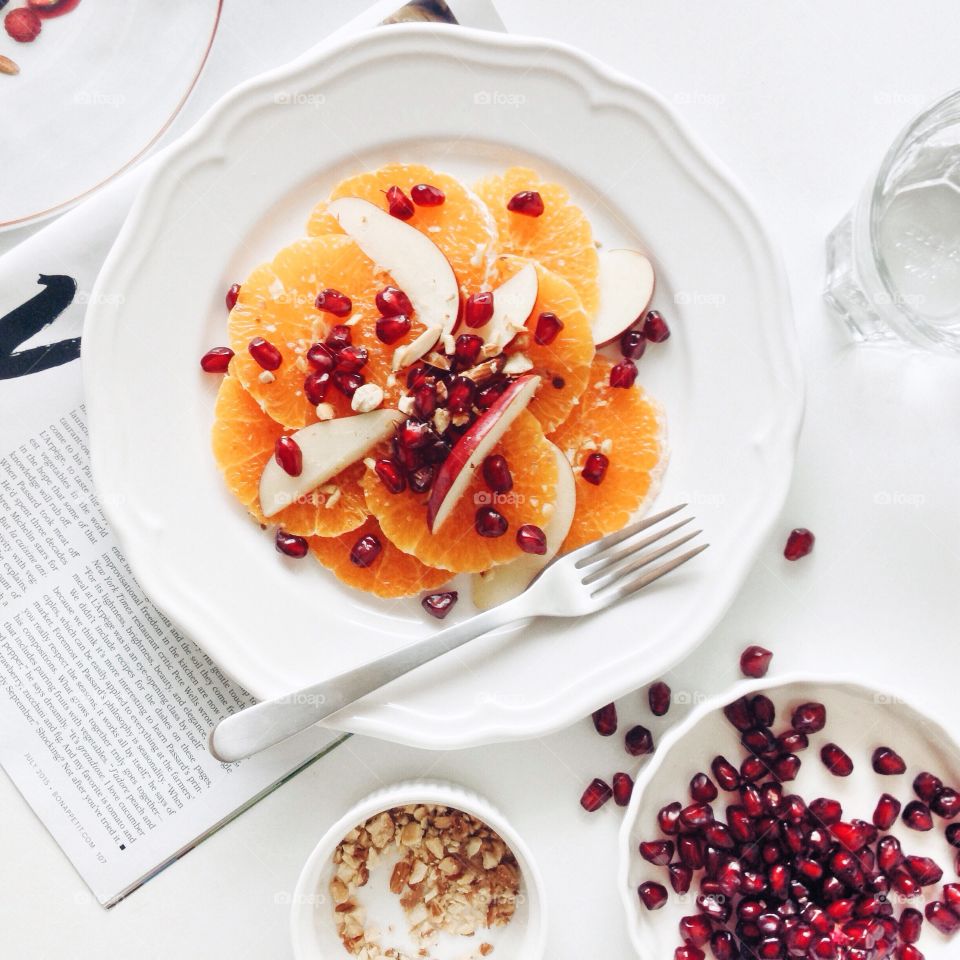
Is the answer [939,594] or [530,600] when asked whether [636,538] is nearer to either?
[530,600]

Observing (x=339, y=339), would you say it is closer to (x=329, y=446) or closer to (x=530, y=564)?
(x=329, y=446)

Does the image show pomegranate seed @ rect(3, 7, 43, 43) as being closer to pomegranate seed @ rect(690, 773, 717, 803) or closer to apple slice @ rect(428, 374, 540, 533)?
apple slice @ rect(428, 374, 540, 533)

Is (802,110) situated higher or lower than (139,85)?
lower

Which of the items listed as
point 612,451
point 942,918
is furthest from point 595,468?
point 942,918

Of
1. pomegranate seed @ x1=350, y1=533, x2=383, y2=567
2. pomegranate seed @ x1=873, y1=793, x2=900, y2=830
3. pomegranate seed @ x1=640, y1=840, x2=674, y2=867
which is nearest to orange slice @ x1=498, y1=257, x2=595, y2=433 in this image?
pomegranate seed @ x1=350, y1=533, x2=383, y2=567

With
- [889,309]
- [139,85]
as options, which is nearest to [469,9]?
[139,85]

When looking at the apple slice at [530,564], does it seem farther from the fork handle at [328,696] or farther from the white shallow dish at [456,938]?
the white shallow dish at [456,938]
